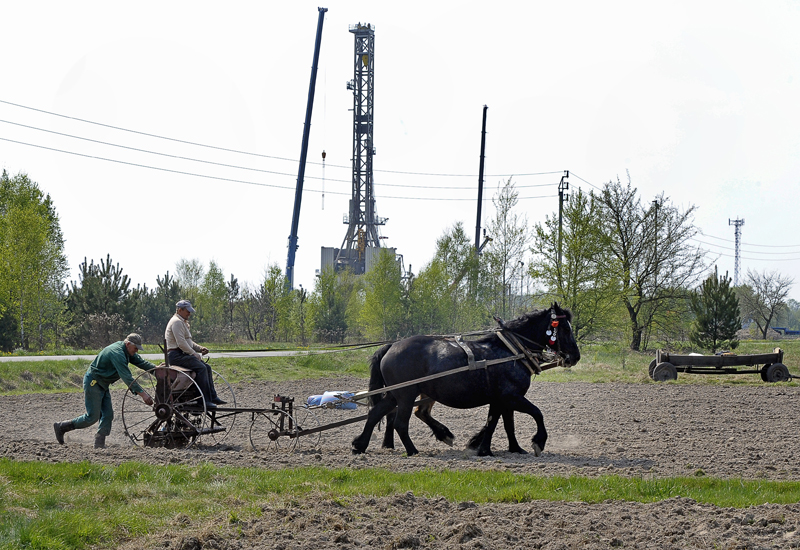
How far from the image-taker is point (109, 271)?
125ft

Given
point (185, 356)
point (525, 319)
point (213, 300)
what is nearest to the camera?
point (185, 356)

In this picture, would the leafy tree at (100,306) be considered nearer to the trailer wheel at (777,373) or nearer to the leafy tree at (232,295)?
the leafy tree at (232,295)

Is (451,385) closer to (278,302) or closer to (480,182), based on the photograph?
(278,302)

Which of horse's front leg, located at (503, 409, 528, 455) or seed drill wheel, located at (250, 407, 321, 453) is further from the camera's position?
horse's front leg, located at (503, 409, 528, 455)

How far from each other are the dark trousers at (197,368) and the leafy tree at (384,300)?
3209 centimetres

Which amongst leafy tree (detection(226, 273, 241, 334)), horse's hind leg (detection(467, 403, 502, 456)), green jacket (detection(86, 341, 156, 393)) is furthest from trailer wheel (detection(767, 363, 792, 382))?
leafy tree (detection(226, 273, 241, 334))

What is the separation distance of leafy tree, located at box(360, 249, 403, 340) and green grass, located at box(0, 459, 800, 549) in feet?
113

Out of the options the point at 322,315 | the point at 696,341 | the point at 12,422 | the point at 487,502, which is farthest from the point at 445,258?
the point at 487,502

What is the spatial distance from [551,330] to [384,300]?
32276 millimetres

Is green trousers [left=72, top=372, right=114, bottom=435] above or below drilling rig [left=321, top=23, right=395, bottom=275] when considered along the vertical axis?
below

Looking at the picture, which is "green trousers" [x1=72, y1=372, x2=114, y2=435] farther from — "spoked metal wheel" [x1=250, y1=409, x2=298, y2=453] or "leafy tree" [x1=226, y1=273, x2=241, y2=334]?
"leafy tree" [x1=226, y1=273, x2=241, y2=334]

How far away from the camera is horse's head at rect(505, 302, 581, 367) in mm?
11070

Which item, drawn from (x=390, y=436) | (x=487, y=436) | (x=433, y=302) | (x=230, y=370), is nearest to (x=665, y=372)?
(x=487, y=436)

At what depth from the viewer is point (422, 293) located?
A: 43.8 metres
